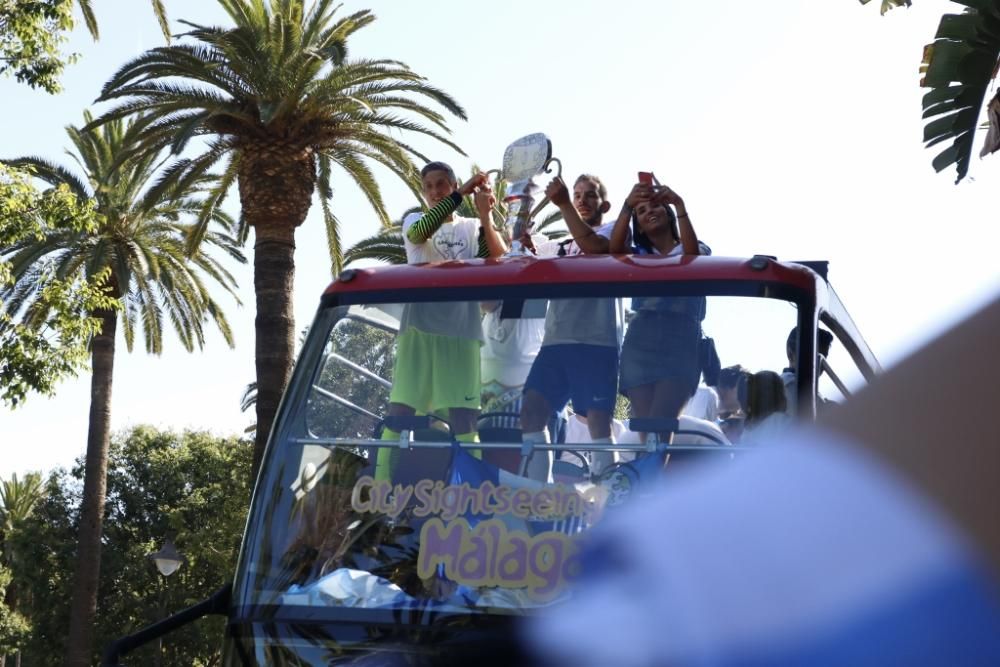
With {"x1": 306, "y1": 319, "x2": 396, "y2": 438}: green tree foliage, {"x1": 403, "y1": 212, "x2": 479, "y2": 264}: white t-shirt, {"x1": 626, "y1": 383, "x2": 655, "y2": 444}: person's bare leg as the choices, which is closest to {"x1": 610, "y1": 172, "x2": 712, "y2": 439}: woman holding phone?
{"x1": 626, "y1": 383, "x2": 655, "y2": 444}: person's bare leg

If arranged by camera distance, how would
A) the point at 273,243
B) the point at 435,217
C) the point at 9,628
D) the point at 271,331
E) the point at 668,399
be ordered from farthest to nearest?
the point at 9,628
the point at 273,243
the point at 271,331
the point at 435,217
the point at 668,399

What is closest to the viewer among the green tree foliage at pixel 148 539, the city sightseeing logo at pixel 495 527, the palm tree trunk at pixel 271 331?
the city sightseeing logo at pixel 495 527

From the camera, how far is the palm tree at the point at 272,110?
761 inches

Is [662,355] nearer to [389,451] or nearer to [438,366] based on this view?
[438,366]

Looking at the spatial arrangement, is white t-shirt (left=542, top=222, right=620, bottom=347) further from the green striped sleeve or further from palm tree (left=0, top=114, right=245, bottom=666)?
palm tree (left=0, top=114, right=245, bottom=666)

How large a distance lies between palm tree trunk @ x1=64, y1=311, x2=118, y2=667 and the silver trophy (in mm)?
23320

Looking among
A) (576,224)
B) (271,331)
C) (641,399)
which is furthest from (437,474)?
(271,331)

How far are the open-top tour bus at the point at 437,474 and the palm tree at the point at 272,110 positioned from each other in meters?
13.3

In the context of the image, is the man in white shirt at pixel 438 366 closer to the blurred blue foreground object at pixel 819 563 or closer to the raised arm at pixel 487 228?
the raised arm at pixel 487 228

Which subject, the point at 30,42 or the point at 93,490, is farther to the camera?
the point at 93,490

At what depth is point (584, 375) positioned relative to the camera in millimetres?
5793

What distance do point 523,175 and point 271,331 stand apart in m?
13.2

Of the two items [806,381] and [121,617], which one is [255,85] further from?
[121,617]

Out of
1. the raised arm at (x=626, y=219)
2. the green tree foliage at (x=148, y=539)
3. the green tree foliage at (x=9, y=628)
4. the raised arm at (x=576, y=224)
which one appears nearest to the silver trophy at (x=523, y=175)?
the raised arm at (x=576, y=224)
